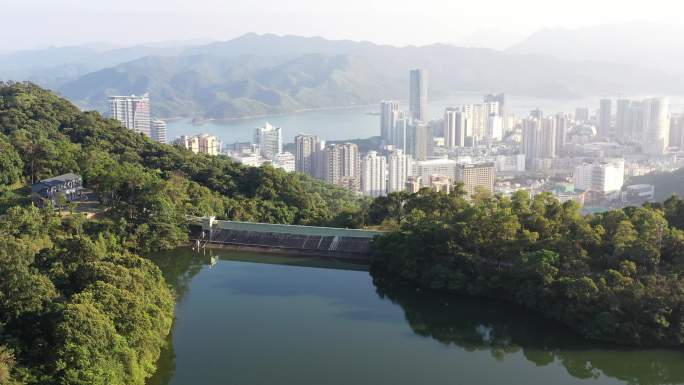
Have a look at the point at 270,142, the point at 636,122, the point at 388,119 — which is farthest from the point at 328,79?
the point at 636,122

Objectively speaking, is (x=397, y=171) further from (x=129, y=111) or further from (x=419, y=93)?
(x=419, y=93)

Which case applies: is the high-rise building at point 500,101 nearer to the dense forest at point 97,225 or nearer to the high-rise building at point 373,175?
the high-rise building at point 373,175

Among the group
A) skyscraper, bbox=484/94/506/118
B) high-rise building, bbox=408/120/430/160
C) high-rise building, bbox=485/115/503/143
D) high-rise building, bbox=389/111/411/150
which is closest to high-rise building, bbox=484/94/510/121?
skyscraper, bbox=484/94/506/118

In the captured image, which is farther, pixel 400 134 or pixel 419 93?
pixel 419 93

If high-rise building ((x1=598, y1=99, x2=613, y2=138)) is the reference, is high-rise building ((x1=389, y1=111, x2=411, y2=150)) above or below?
below

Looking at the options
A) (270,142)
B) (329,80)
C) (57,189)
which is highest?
(329,80)

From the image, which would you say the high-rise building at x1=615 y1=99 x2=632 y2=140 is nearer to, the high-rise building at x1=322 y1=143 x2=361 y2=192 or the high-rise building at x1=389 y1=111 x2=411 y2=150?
the high-rise building at x1=389 y1=111 x2=411 y2=150
